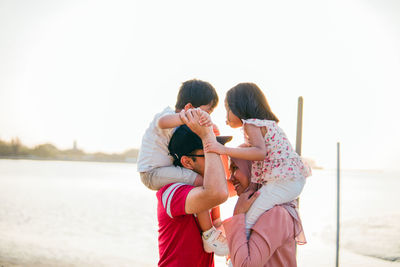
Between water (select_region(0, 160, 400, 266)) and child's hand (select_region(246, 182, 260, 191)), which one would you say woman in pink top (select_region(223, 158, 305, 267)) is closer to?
child's hand (select_region(246, 182, 260, 191))

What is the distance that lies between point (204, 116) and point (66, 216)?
15.9 meters

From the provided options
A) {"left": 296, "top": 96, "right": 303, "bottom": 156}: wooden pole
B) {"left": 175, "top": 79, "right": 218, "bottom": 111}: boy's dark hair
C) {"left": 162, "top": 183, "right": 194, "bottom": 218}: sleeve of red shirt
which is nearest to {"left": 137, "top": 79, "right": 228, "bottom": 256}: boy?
{"left": 175, "top": 79, "right": 218, "bottom": 111}: boy's dark hair

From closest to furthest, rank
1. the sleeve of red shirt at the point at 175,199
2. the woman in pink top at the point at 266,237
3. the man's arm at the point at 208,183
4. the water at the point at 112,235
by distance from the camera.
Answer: the man's arm at the point at 208,183
the sleeve of red shirt at the point at 175,199
the woman in pink top at the point at 266,237
the water at the point at 112,235

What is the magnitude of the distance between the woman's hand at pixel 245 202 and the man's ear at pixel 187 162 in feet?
1.33

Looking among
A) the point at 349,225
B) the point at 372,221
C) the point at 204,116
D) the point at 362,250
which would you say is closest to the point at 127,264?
the point at 362,250

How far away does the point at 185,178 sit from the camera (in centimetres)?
179

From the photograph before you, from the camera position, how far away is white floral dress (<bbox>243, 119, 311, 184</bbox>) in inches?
80.4

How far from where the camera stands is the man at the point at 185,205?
1.57 m

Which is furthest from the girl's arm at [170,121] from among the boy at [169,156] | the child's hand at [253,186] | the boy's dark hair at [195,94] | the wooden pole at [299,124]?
the wooden pole at [299,124]

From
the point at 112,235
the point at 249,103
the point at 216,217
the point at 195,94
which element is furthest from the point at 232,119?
the point at 112,235

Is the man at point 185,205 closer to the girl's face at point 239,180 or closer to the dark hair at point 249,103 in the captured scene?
the girl's face at point 239,180

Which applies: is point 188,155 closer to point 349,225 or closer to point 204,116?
point 204,116

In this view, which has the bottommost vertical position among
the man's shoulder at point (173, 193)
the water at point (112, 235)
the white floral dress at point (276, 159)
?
the water at point (112, 235)

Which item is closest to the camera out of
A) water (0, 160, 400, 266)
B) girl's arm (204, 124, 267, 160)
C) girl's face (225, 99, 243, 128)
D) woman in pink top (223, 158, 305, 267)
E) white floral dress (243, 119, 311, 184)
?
woman in pink top (223, 158, 305, 267)
